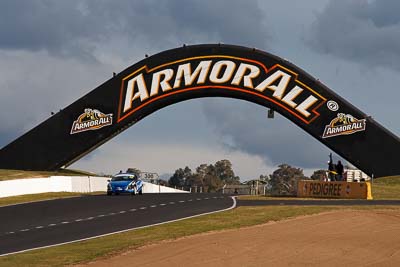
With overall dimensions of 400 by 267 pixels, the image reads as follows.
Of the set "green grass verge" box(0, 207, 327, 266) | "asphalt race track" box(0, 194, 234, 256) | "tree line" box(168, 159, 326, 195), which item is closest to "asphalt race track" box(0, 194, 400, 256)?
"asphalt race track" box(0, 194, 234, 256)

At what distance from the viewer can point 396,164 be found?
58.0 m

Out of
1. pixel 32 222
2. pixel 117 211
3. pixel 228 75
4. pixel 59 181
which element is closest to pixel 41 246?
pixel 32 222

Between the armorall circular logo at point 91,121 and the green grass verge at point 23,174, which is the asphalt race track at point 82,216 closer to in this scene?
the green grass verge at point 23,174

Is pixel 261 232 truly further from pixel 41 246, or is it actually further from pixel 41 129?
pixel 41 129

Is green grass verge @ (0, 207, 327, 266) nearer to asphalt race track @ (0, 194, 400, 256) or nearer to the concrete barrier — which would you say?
asphalt race track @ (0, 194, 400, 256)

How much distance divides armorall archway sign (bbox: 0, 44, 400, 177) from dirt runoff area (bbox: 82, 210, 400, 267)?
3118 centimetres

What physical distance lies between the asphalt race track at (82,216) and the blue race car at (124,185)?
10.6 feet

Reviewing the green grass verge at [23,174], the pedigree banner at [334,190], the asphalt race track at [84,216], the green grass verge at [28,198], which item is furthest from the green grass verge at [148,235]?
the green grass verge at [23,174]

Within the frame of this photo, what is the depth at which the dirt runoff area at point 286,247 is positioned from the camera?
1919 centimetres

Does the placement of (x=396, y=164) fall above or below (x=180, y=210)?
above

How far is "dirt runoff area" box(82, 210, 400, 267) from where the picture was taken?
19.2 metres

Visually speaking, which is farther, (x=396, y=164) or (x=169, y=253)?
(x=396, y=164)

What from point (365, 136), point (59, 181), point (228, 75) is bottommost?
point (59, 181)

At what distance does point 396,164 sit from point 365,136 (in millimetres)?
3031
